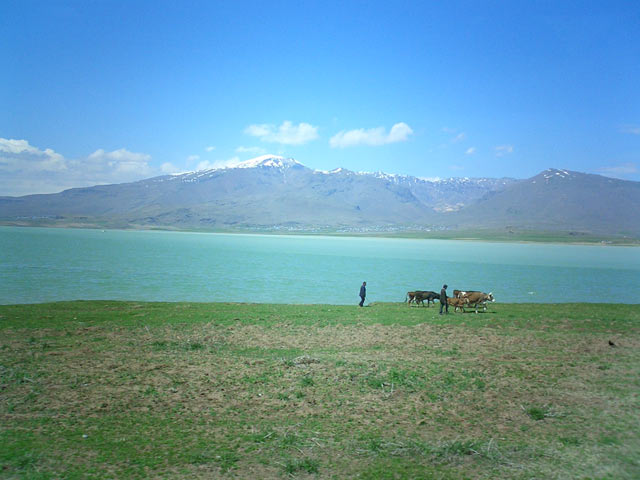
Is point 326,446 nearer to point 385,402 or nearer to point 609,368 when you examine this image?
point 385,402

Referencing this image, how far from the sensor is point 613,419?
12.6 meters

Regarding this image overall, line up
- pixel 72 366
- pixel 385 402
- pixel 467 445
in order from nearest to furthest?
pixel 467 445
pixel 385 402
pixel 72 366

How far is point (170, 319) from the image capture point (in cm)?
2786

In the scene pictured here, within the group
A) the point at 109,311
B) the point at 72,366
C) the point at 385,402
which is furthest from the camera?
the point at 109,311

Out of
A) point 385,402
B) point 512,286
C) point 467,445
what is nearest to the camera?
point 467,445

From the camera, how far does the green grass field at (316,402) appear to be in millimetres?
10180

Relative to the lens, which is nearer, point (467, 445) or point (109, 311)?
point (467, 445)

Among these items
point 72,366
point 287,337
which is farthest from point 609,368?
point 72,366

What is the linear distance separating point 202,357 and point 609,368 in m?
15.8

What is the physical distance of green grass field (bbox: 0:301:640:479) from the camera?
1018 cm

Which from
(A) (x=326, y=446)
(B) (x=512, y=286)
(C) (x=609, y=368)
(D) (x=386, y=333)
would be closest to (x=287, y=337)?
(D) (x=386, y=333)

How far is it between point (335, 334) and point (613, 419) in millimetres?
13433

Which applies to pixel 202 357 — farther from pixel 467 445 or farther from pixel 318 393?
pixel 467 445

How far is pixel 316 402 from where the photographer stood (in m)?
14.1
